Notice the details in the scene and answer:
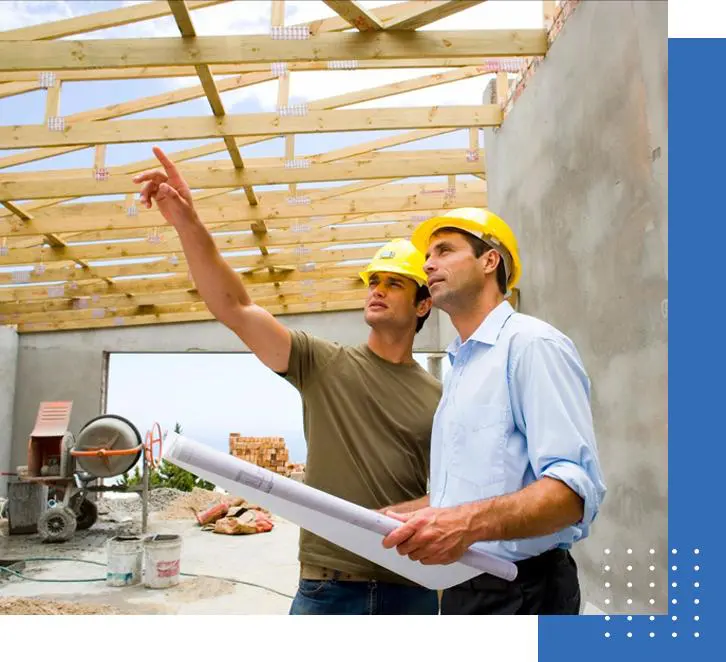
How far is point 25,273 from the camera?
876cm

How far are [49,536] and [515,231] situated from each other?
6.47 m

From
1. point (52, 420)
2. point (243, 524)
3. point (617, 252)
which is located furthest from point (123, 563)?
point (617, 252)

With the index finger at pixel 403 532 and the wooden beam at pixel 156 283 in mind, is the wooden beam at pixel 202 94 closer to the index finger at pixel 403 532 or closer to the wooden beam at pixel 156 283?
the wooden beam at pixel 156 283

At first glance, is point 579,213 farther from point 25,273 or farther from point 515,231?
point 25,273

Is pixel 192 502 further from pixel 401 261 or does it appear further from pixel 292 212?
pixel 401 261

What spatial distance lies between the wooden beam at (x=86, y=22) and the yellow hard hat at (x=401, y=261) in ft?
9.42

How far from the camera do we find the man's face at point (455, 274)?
182 cm

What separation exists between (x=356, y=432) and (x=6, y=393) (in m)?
13.3

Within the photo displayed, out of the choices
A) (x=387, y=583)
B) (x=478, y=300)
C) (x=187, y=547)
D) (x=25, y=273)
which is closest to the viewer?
(x=478, y=300)

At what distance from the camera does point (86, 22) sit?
4.59 m

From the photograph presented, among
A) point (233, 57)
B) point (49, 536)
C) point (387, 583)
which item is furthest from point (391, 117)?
point (49, 536)

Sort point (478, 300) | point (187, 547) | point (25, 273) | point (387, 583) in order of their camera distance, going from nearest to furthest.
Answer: point (478, 300) < point (387, 583) < point (187, 547) < point (25, 273)

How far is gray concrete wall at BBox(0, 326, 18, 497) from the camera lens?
1319cm

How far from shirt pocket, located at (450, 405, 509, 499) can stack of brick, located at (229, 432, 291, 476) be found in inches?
479
